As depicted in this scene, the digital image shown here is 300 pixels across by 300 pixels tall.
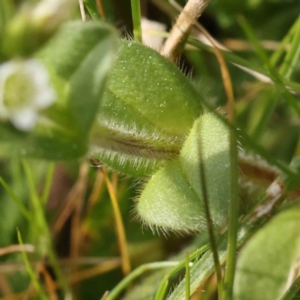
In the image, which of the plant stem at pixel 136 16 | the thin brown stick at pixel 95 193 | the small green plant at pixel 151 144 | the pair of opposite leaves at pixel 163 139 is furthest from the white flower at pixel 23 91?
the thin brown stick at pixel 95 193

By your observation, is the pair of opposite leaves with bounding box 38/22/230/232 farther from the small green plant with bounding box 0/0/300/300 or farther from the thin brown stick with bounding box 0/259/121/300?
the thin brown stick with bounding box 0/259/121/300

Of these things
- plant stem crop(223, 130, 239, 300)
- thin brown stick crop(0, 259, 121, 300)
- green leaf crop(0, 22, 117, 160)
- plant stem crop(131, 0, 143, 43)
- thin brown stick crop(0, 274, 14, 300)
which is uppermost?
plant stem crop(131, 0, 143, 43)

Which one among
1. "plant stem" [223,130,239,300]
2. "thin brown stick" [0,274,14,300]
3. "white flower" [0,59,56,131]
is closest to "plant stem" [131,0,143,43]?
"plant stem" [223,130,239,300]

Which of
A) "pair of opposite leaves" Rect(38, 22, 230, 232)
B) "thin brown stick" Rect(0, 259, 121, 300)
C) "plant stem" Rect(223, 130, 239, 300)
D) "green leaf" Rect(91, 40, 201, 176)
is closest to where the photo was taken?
"pair of opposite leaves" Rect(38, 22, 230, 232)

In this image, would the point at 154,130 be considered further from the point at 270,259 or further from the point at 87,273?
the point at 87,273

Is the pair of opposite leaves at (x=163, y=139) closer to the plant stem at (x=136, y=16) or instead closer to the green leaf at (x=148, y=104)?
the green leaf at (x=148, y=104)

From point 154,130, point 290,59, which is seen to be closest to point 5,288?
point 154,130
